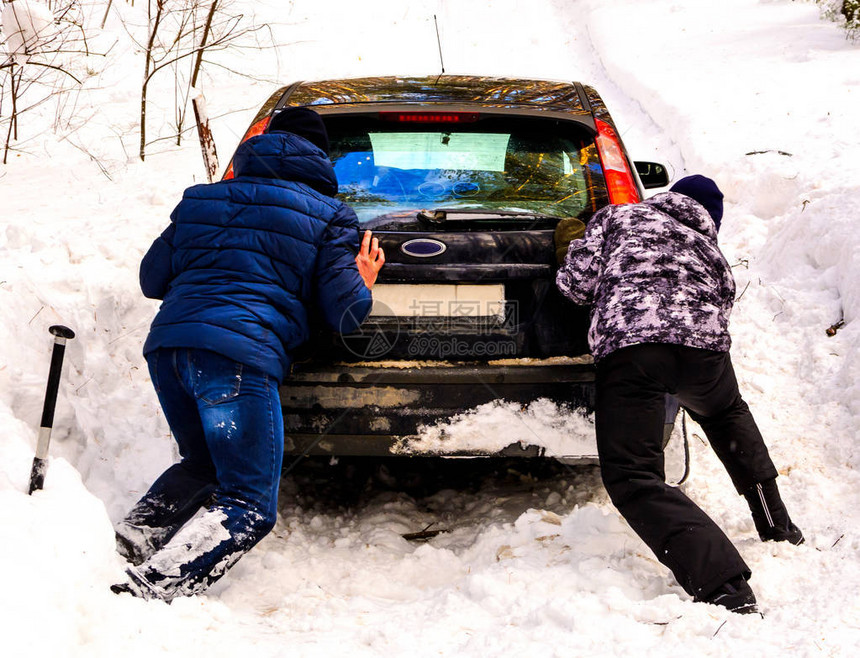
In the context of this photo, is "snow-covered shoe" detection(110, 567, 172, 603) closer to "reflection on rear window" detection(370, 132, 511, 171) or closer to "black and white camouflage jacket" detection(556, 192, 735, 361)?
"black and white camouflage jacket" detection(556, 192, 735, 361)

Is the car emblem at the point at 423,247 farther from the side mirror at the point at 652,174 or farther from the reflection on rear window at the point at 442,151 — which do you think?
the side mirror at the point at 652,174

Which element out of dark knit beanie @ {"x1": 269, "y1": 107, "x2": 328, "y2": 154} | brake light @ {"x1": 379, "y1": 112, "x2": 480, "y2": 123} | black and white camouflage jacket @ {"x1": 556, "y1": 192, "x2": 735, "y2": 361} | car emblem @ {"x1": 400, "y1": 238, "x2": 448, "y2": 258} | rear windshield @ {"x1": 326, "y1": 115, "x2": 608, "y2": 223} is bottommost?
black and white camouflage jacket @ {"x1": 556, "y1": 192, "x2": 735, "y2": 361}

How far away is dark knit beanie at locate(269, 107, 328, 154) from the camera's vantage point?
3.11 meters

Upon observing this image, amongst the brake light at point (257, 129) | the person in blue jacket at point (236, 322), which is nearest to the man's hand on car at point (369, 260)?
the person in blue jacket at point (236, 322)

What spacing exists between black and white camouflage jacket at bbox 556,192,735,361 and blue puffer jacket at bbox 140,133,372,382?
2.82ft

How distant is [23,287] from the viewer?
4242mm

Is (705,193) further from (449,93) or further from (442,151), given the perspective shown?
(449,93)

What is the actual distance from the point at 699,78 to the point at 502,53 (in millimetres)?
6442

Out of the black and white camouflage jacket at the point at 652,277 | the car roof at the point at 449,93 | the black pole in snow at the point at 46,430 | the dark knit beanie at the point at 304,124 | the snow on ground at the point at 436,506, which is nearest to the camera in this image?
the snow on ground at the point at 436,506

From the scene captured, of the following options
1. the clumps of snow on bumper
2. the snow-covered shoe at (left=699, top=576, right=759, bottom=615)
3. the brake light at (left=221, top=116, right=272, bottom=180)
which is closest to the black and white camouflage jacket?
the clumps of snow on bumper

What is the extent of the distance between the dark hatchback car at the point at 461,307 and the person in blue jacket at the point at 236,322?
0.18 m

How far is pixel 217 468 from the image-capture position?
2795 mm

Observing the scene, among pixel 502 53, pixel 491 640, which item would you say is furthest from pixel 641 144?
pixel 491 640

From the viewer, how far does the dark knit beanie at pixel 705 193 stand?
3160mm
